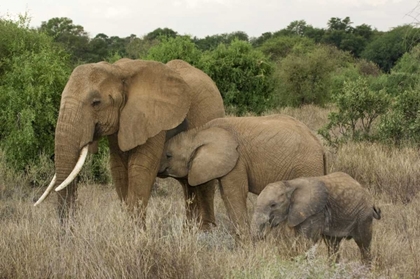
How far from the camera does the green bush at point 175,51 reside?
15.6 meters

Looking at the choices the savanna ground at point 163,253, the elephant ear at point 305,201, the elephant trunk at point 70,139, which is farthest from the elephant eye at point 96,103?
the elephant ear at point 305,201

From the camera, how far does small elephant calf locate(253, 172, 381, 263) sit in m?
5.32

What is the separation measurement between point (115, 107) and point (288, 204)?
178 cm

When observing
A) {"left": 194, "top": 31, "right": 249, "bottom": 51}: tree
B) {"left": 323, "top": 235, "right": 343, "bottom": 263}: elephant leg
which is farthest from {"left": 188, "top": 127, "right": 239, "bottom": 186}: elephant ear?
{"left": 194, "top": 31, "right": 249, "bottom": 51}: tree

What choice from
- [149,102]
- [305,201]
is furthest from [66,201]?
[305,201]

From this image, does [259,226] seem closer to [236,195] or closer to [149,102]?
[236,195]

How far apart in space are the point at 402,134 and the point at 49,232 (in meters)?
6.83

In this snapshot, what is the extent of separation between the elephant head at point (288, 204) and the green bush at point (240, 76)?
1234cm

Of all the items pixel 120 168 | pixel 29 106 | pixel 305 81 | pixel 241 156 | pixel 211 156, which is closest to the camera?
pixel 211 156

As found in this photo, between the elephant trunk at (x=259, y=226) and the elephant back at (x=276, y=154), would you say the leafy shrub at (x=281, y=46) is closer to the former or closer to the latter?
the elephant back at (x=276, y=154)

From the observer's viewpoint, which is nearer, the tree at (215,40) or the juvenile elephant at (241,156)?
the juvenile elephant at (241,156)

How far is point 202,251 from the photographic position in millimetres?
5324

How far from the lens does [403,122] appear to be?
35.3 ft

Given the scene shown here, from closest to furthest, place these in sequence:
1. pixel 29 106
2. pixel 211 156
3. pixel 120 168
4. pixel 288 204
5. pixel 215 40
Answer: pixel 288 204 → pixel 211 156 → pixel 120 168 → pixel 29 106 → pixel 215 40
